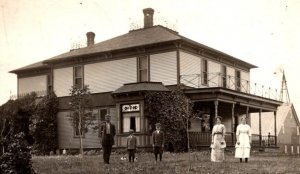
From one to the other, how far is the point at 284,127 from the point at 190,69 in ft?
89.8

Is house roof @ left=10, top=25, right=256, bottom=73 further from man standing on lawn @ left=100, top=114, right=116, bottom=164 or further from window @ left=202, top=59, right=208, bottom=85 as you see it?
man standing on lawn @ left=100, top=114, right=116, bottom=164

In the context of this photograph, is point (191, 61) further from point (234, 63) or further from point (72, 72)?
point (72, 72)

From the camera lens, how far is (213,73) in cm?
3319

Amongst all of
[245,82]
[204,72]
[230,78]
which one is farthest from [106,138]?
[245,82]

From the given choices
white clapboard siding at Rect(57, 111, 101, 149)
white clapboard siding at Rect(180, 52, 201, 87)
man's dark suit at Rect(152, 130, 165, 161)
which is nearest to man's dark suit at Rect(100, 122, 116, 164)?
man's dark suit at Rect(152, 130, 165, 161)

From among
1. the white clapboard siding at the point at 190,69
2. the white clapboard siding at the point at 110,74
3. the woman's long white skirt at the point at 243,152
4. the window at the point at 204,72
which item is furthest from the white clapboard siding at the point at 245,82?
the woman's long white skirt at the point at 243,152

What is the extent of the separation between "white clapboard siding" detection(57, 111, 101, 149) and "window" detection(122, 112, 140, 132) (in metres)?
4.35

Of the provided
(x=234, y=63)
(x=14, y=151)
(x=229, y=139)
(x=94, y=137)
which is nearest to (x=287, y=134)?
(x=234, y=63)

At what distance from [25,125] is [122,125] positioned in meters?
18.1

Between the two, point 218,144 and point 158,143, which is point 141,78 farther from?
point 218,144

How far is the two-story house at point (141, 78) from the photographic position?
29.3 metres

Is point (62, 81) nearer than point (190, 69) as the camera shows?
No

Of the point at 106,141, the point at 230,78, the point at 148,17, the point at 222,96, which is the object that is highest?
the point at 148,17

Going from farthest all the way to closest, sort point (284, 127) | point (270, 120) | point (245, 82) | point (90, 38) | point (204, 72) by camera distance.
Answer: point (270, 120), point (284, 127), point (90, 38), point (245, 82), point (204, 72)
